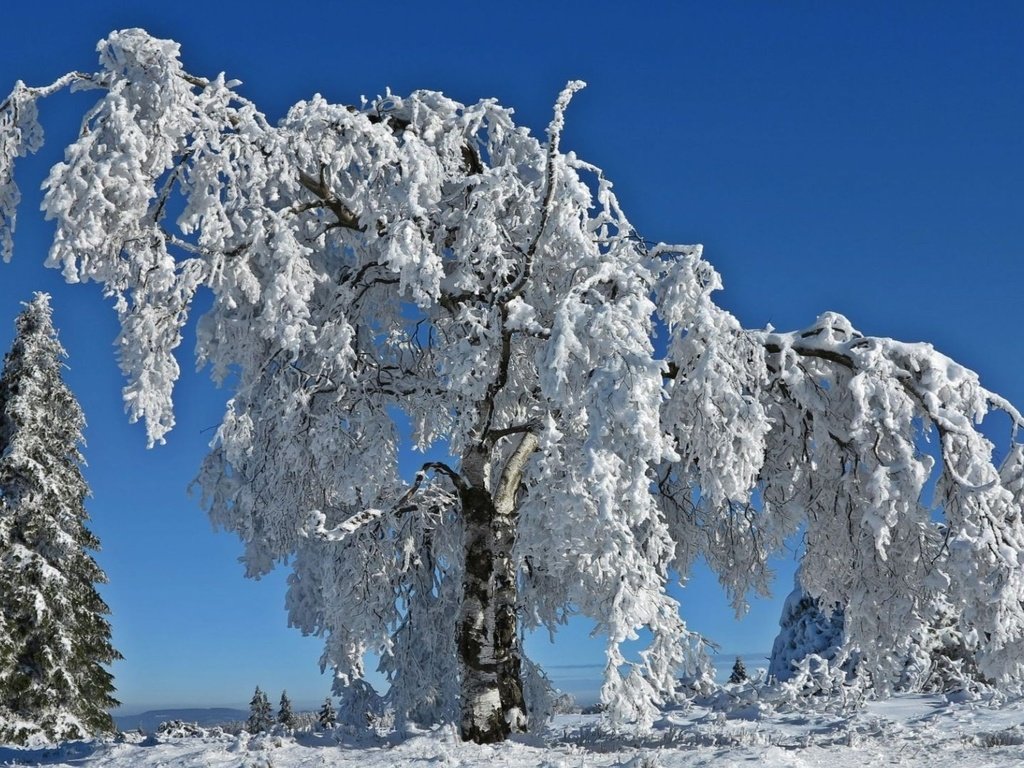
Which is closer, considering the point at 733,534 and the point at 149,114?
the point at 149,114

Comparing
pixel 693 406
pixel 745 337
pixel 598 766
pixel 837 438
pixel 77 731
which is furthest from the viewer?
pixel 77 731

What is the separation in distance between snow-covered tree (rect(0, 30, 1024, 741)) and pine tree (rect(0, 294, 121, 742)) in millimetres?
11055

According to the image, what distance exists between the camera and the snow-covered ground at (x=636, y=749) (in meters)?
8.30

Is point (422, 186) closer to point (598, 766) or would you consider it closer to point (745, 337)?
point (745, 337)

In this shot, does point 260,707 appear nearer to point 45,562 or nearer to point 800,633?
point 45,562

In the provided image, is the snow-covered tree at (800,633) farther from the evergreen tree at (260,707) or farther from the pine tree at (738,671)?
the evergreen tree at (260,707)

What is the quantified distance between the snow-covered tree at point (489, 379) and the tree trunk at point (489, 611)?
0.03 meters

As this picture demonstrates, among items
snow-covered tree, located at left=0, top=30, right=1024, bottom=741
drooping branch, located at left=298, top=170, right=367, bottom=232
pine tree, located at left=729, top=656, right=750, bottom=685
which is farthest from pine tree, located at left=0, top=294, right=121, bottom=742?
pine tree, located at left=729, top=656, right=750, bottom=685

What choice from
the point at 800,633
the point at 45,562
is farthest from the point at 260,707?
the point at 800,633

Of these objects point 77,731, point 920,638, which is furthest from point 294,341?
point 77,731

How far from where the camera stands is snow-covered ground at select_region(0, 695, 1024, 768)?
830cm

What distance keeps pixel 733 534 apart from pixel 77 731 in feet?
50.7

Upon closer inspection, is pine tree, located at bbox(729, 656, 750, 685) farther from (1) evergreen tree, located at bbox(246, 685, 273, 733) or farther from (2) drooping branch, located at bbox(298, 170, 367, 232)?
(2) drooping branch, located at bbox(298, 170, 367, 232)

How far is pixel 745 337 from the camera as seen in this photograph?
10.6 meters
